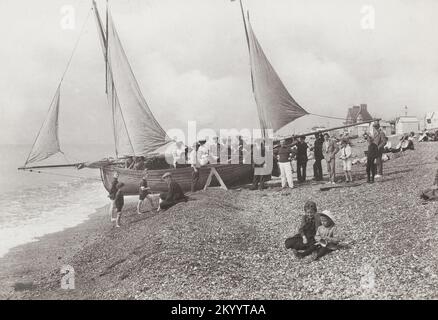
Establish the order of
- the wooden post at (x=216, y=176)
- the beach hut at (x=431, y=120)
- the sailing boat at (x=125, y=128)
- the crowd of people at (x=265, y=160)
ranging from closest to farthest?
the crowd of people at (x=265, y=160), the wooden post at (x=216, y=176), the sailing boat at (x=125, y=128), the beach hut at (x=431, y=120)

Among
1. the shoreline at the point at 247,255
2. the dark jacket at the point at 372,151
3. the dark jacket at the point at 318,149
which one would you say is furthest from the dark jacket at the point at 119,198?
the dark jacket at the point at 372,151

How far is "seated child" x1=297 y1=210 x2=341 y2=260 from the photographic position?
25.8ft

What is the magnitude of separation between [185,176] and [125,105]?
4645 mm

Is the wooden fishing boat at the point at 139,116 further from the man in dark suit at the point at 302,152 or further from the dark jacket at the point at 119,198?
the dark jacket at the point at 119,198

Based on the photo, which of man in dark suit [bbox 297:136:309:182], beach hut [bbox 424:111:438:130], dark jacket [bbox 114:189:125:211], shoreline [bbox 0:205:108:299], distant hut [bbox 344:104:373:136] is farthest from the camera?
distant hut [bbox 344:104:373:136]

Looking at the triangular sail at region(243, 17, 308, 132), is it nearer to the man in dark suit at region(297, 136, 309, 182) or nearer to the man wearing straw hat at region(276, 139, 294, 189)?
the man in dark suit at region(297, 136, 309, 182)

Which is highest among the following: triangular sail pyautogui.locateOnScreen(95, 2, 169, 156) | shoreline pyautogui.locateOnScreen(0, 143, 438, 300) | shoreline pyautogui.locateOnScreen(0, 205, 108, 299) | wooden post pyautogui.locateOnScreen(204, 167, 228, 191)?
triangular sail pyautogui.locateOnScreen(95, 2, 169, 156)

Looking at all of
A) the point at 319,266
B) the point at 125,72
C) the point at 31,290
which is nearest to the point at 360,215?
the point at 319,266

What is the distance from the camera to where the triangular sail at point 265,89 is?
16531mm

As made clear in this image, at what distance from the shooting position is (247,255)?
8.34m

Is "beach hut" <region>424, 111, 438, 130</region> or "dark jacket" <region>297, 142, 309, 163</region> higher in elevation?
"beach hut" <region>424, 111, 438, 130</region>

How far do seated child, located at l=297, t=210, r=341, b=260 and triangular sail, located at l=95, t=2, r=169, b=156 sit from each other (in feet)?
39.4

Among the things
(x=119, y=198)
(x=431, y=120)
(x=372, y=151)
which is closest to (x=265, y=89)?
(x=372, y=151)

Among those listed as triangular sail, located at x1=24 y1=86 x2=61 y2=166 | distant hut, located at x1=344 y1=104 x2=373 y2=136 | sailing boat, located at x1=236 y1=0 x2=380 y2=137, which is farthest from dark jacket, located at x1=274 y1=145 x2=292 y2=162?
distant hut, located at x1=344 y1=104 x2=373 y2=136
